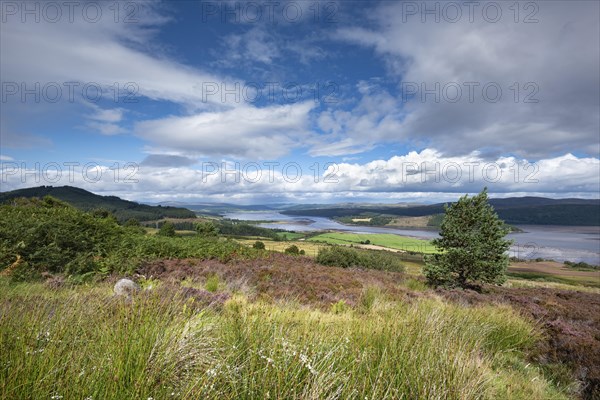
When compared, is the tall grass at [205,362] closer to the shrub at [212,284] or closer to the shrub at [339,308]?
the shrub at [339,308]

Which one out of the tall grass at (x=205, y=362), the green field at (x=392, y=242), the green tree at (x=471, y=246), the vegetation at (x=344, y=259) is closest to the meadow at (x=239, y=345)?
the tall grass at (x=205, y=362)

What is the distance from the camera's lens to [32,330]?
9.30 ft

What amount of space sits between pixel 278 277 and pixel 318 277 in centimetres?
185

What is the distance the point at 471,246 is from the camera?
1570cm

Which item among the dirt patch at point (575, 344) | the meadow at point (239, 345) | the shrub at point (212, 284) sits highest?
the meadow at point (239, 345)

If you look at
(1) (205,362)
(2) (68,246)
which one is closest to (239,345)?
(1) (205,362)

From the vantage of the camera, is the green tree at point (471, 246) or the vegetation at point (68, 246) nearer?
the vegetation at point (68, 246)

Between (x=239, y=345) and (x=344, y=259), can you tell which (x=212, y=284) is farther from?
(x=344, y=259)

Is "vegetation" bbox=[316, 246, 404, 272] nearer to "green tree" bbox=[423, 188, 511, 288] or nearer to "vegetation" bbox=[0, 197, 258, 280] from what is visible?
"green tree" bbox=[423, 188, 511, 288]

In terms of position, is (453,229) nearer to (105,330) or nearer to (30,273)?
(105,330)

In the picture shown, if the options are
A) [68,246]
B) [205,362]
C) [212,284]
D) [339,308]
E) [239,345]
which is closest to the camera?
[205,362]

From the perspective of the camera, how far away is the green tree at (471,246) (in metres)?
15.5

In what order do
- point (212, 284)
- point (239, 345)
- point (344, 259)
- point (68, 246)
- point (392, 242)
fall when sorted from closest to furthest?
point (239, 345) < point (212, 284) < point (68, 246) < point (344, 259) < point (392, 242)

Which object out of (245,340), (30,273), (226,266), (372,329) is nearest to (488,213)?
(226,266)
